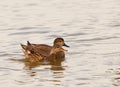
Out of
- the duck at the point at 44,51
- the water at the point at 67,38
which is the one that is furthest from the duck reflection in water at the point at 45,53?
the water at the point at 67,38

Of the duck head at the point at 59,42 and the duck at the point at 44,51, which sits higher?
the duck head at the point at 59,42

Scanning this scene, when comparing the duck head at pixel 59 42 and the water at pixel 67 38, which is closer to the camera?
the water at pixel 67 38

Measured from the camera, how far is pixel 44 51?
65.8ft

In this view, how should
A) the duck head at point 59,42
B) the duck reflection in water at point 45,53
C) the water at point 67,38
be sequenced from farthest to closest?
the duck head at point 59,42 < the duck reflection in water at point 45,53 < the water at point 67,38

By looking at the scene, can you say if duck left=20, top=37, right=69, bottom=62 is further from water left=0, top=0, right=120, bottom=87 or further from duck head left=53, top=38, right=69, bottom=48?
water left=0, top=0, right=120, bottom=87

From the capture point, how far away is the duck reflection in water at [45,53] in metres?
19.6

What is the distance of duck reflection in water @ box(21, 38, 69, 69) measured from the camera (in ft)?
64.3

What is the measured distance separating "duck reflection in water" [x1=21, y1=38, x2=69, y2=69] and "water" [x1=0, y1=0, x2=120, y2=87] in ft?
0.90

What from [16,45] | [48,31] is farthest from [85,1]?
[16,45]

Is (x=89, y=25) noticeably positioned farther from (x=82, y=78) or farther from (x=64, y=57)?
(x=82, y=78)

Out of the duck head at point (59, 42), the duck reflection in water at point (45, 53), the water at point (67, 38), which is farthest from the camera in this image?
the duck head at point (59, 42)

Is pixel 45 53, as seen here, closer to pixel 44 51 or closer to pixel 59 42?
pixel 44 51

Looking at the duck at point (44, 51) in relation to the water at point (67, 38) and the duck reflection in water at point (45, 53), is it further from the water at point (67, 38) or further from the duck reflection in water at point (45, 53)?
the water at point (67, 38)

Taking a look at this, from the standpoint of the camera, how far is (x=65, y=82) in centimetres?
1612
